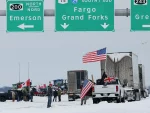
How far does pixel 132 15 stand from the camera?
25859 mm

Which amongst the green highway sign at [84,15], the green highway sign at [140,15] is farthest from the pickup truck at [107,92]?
the green highway sign at [140,15]

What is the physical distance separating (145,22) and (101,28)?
239cm

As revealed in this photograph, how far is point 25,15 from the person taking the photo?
26.0 m

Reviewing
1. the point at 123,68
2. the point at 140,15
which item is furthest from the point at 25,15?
the point at 123,68

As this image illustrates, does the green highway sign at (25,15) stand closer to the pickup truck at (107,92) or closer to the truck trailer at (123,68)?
the pickup truck at (107,92)

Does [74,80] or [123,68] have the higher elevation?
[123,68]

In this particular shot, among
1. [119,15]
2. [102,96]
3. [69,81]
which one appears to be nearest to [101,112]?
[119,15]

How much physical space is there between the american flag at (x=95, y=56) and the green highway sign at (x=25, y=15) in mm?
10971

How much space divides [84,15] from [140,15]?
302 centimetres

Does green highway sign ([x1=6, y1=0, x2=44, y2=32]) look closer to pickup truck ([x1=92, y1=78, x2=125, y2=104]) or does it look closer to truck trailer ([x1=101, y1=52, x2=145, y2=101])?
pickup truck ([x1=92, y1=78, x2=125, y2=104])

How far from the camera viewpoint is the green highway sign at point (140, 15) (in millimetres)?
25953

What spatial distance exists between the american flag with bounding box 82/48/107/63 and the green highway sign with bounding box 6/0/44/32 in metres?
11.0

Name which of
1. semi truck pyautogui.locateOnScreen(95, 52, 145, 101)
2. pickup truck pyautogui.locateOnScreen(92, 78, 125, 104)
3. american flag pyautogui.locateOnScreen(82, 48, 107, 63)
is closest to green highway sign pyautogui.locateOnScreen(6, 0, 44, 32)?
pickup truck pyautogui.locateOnScreen(92, 78, 125, 104)

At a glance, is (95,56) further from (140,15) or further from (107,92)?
(140,15)
